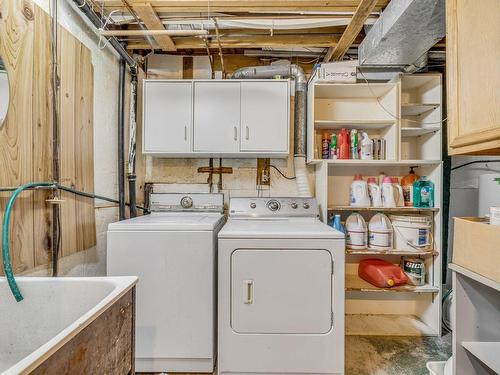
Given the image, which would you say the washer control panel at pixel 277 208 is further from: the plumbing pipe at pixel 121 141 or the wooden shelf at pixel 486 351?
the wooden shelf at pixel 486 351

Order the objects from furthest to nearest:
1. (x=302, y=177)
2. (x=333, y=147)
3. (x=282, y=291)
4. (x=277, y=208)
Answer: (x=302, y=177)
(x=333, y=147)
(x=277, y=208)
(x=282, y=291)

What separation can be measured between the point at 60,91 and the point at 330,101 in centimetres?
220

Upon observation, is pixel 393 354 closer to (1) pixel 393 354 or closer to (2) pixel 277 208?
(1) pixel 393 354

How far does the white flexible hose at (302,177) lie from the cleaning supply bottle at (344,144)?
0.35 m

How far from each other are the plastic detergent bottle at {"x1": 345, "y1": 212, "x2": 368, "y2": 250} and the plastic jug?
0.11 metres

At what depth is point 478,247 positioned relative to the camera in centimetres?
134

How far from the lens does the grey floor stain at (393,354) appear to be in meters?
1.99

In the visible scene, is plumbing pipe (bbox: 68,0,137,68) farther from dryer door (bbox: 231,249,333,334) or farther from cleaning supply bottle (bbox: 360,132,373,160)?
cleaning supply bottle (bbox: 360,132,373,160)

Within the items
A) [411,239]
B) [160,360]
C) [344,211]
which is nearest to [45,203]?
[160,360]

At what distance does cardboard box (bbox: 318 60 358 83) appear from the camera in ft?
8.02

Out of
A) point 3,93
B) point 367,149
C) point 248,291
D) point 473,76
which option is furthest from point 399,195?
point 3,93

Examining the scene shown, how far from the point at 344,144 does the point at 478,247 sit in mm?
1421

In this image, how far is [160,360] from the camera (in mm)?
1846

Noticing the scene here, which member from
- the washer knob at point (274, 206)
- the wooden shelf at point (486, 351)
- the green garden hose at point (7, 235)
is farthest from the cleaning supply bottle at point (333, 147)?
the green garden hose at point (7, 235)
